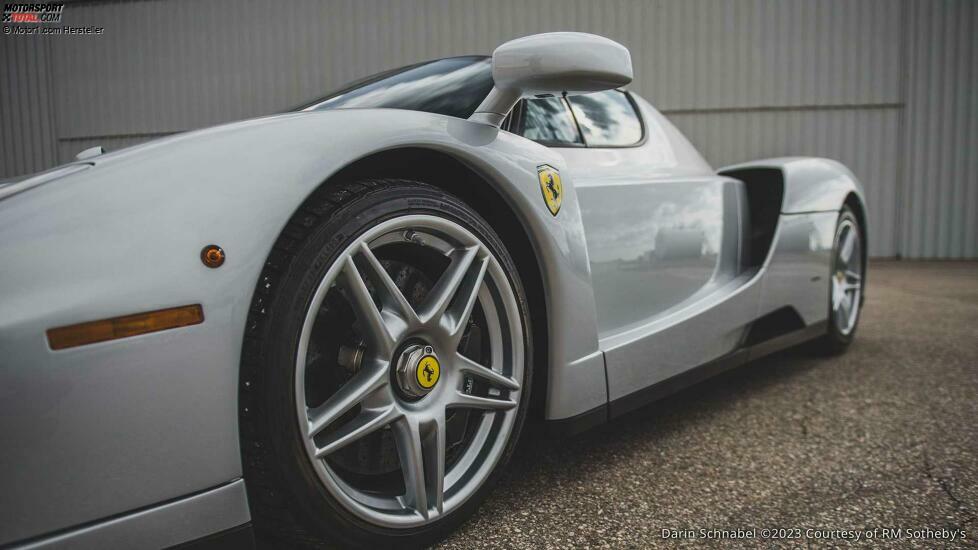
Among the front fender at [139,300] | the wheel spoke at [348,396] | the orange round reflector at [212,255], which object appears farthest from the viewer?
the wheel spoke at [348,396]

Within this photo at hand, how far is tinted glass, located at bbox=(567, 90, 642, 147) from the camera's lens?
6.48ft

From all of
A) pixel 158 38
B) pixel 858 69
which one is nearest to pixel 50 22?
pixel 158 38

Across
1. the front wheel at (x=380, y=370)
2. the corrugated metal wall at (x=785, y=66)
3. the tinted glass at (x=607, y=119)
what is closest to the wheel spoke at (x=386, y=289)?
the front wheel at (x=380, y=370)

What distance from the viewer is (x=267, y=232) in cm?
102

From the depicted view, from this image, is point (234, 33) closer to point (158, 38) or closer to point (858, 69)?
point (158, 38)

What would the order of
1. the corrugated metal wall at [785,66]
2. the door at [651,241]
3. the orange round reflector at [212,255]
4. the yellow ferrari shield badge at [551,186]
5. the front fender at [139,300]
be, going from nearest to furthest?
the front fender at [139,300]
the orange round reflector at [212,255]
the yellow ferrari shield badge at [551,186]
the door at [651,241]
the corrugated metal wall at [785,66]

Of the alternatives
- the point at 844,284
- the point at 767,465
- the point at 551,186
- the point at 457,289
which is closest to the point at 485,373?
the point at 457,289

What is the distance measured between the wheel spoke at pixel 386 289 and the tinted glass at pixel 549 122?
Result: 2.38ft

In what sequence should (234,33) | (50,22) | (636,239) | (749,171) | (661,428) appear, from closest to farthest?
(636,239) < (661,428) < (749,171) < (234,33) < (50,22)

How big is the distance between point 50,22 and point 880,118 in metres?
12.0

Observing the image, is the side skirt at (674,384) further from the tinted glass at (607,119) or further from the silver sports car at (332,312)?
the tinted glass at (607,119)

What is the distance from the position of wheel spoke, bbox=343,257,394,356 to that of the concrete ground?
16.9 inches

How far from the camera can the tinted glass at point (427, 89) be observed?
5.11ft

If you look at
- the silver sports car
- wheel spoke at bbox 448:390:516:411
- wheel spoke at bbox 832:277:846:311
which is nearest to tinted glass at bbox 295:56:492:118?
the silver sports car
